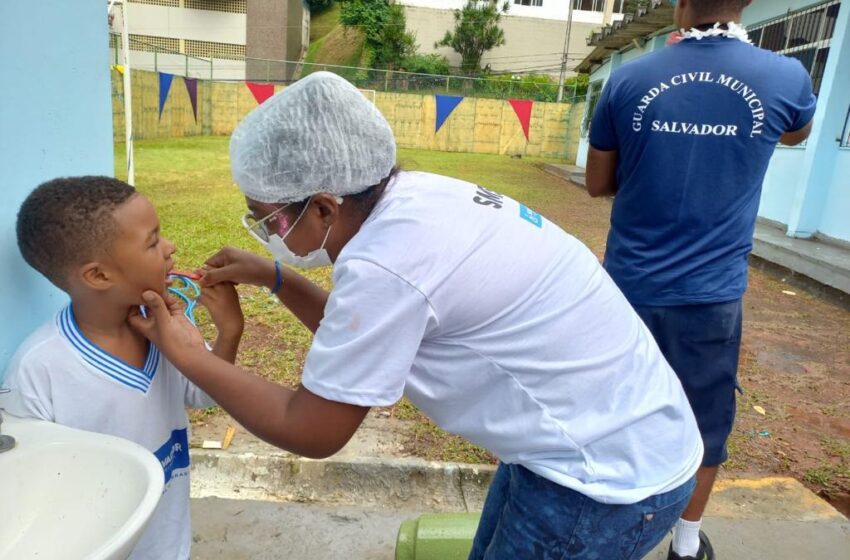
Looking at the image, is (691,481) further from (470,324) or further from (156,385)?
(156,385)

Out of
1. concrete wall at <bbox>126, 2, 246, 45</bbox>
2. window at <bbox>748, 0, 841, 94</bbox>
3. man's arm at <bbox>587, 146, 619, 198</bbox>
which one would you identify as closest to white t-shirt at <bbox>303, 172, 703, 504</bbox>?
man's arm at <bbox>587, 146, 619, 198</bbox>

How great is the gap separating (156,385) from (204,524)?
1.27 meters

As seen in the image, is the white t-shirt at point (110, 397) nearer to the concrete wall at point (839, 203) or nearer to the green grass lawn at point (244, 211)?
the green grass lawn at point (244, 211)

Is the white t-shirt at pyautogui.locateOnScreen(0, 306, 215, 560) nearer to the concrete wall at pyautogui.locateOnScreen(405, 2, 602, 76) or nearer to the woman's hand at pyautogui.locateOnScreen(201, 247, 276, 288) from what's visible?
the woman's hand at pyautogui.locateOnScreen(201, 247, 276, 288)

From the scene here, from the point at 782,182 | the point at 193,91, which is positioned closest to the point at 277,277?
the point at 782,182

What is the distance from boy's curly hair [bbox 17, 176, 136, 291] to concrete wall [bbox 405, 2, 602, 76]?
38.5 meters

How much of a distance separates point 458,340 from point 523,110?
78.8ft

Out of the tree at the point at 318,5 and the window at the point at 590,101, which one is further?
the tree at the point at 318,5

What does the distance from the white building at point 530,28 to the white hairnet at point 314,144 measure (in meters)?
38.5

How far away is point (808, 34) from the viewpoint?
27.9 ft

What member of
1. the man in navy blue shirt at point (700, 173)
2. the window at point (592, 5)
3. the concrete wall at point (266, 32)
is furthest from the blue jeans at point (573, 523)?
the window at point (592, 5)

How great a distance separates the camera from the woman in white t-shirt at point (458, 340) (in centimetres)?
116

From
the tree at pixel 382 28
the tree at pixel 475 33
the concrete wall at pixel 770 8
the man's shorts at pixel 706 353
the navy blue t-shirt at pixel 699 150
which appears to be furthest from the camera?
the tree at pixel 382 28

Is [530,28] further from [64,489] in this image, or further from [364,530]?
[64,489]
